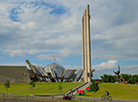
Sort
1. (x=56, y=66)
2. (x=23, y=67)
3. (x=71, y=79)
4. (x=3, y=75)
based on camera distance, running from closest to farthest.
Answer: (x=3, y=75)
(x=23, y=67)
(x=71, y=79)
(x=56, y=66)

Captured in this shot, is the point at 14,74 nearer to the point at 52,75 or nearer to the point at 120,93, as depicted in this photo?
the point at 52,75

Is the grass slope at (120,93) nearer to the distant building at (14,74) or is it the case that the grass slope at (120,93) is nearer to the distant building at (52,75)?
the distant building at (52,75)

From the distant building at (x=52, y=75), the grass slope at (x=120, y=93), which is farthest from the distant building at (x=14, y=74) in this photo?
the grass slope at (x=120, y=93)

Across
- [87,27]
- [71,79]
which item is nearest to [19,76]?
[71,79]

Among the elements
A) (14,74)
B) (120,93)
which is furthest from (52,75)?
(120,93)

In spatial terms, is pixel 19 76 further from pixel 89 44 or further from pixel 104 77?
pixel 104 77

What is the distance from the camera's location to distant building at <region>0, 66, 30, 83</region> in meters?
66.1

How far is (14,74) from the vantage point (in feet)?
223

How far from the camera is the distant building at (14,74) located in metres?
66.1

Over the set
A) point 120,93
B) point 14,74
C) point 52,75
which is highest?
point 14,74

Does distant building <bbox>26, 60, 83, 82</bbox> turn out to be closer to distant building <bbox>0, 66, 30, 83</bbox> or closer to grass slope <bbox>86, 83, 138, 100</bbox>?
distant building <bbox>0, 66, 30, 83</bbox>

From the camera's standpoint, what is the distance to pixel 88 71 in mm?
66938

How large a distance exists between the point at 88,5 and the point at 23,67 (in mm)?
42809

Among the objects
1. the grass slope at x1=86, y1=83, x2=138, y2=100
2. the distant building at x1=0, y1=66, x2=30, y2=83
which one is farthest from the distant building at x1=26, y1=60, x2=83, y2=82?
the grass slope at x1=86, y1=83, x2=138, y2=100
